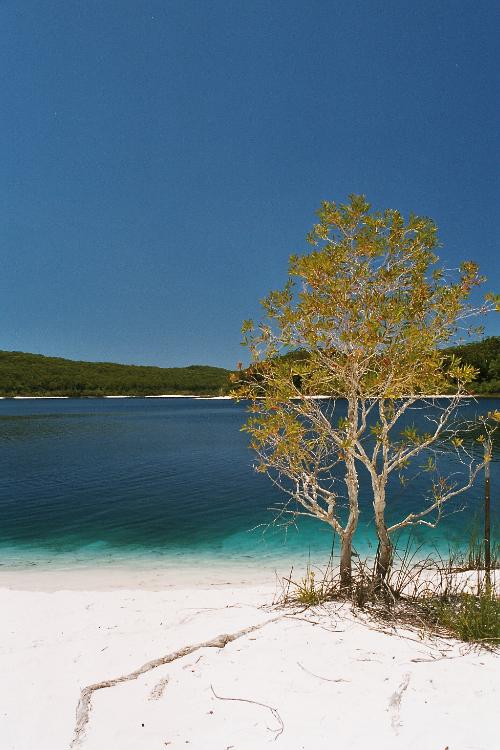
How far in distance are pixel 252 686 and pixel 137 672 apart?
1.33 m

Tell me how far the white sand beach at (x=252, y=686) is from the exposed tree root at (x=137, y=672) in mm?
23

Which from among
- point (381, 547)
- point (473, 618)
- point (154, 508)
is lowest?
point (154, 508)

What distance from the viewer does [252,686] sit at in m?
4.39

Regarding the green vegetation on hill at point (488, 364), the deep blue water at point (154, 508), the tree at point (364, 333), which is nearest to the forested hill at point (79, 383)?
the green vegetation on hill at point (488, 364)

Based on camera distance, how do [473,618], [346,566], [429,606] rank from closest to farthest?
[473,618] → [429,606] → [346,566]

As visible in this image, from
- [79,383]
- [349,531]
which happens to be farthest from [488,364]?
[79,383]

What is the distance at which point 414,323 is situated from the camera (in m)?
6.92

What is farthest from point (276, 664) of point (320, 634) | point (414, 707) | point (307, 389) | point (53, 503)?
point (53, 503)

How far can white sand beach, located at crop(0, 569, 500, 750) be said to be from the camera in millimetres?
3801

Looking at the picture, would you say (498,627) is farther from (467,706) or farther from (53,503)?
(53,503)

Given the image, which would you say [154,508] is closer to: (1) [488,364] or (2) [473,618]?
(2) [473,618]

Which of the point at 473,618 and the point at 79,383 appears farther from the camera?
the point at 79,383

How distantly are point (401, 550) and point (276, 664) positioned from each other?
31.6ft

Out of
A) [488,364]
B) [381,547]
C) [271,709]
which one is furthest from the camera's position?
[488,364]
